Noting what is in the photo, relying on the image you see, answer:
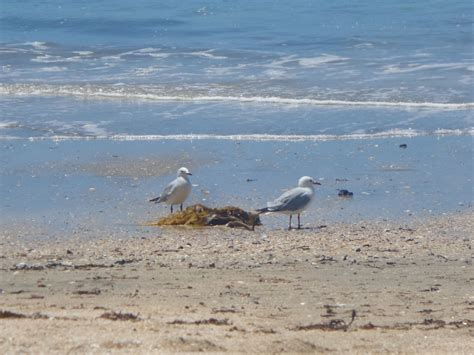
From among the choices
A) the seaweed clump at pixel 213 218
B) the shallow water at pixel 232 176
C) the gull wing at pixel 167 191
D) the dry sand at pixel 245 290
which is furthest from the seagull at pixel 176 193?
the dry sand at pixel 245 290

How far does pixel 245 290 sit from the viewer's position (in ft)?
23.1

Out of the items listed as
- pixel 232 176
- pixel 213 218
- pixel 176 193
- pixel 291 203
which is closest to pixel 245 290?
pixel 213 218

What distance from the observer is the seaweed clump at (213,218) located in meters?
9.64

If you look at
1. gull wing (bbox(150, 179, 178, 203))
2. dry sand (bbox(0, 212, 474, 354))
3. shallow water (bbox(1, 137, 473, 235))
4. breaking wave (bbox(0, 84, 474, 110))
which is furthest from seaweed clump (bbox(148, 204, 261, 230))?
breaking wave (bbox(0, 84, 474, 110))

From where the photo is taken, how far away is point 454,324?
6195 millimetres

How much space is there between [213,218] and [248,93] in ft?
30.1

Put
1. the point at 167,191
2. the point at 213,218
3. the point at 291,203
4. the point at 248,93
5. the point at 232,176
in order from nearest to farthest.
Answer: the point at 213,218 → the point at 291,203 → the point at 167,191 → the point at 232,176 → the point at 248,93

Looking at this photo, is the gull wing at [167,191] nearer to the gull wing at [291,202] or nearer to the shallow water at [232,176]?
the shallow water at [232,176]

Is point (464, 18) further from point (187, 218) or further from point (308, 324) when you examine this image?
point (308, 324)

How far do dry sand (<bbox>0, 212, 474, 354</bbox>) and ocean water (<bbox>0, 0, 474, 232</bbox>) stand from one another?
134cm

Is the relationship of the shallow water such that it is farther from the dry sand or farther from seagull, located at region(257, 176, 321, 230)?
the dry sand

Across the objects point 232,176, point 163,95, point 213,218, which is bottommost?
point 163,95

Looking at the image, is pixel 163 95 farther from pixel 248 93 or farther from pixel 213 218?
pixel 213 218

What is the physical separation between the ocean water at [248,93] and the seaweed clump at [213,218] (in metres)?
0.81
